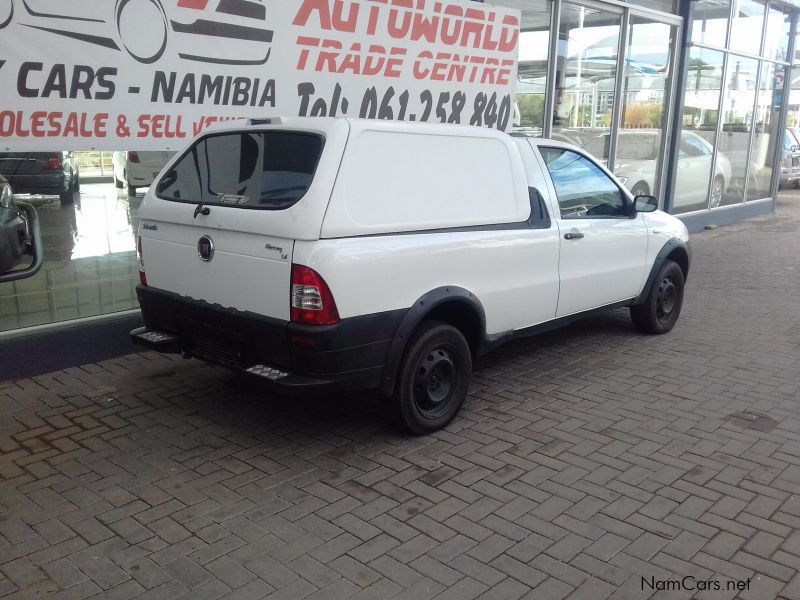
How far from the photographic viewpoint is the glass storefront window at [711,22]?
12883 mm

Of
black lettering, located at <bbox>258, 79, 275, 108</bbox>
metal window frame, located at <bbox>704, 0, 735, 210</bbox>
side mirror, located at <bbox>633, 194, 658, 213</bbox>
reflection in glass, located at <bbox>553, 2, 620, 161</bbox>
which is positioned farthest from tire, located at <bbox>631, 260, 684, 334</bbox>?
metal window frame, located at <bbox>704, 0, 735, 210</bbox>

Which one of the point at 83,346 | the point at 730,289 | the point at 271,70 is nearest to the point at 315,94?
the point at 271,70

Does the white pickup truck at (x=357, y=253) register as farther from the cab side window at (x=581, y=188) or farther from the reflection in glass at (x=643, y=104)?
the reflection in glass at (x=643, y=104)

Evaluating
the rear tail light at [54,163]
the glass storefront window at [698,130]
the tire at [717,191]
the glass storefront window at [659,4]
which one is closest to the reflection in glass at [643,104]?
the glass storefront window at [659,4]

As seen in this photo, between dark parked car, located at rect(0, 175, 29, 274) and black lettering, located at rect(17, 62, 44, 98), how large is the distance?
2.21 feet

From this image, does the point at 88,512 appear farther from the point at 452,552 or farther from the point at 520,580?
the point at 520,580

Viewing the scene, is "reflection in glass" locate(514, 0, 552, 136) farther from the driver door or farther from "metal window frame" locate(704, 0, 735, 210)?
"metal window frame" locate(704, 0, 735, 210)

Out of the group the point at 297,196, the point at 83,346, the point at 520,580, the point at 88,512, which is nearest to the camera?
the point at 520,580

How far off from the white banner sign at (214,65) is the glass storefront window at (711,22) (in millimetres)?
6568

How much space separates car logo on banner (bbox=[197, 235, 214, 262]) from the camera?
4.30m

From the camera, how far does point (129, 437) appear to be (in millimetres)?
4566

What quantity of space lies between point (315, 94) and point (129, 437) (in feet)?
11.4

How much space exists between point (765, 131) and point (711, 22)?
4309 mm

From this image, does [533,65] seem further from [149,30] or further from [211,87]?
[149,30]
